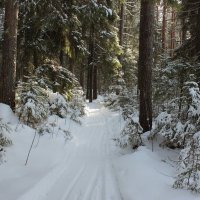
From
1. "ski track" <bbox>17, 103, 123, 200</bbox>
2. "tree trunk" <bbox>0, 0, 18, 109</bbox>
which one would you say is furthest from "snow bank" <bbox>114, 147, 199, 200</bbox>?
"tree trunk" <bbox>0, 0, 18, 109</bbox>

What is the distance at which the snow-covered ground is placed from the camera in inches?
239

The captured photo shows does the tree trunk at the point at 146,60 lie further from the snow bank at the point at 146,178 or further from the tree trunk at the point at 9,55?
the tree trunk at the point at 9,55

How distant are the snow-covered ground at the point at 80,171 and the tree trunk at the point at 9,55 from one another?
630 millimetres

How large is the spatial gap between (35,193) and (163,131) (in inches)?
155

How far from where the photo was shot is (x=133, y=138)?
31.1 ft

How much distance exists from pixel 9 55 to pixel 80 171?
187 inches

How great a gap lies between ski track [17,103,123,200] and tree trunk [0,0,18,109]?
262 centimetres

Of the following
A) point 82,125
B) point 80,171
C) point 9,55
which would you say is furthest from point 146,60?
point 82,125

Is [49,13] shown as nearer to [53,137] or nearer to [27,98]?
[27,98]

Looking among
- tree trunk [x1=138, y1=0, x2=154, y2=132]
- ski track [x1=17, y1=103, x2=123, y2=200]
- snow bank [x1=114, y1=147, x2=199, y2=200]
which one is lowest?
ski track [x1=17, y1=103, x2=123, y2=200]

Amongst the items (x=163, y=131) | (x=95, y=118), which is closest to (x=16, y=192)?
(x=163, y=131)

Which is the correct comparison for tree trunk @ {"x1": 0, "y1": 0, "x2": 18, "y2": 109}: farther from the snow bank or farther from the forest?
the snow bank

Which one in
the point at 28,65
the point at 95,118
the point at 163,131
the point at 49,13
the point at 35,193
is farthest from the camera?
the point at 95,118

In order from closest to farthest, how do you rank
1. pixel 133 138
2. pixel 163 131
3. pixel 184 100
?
pixel 184 100, pixel 163 131, pixel 133 138
